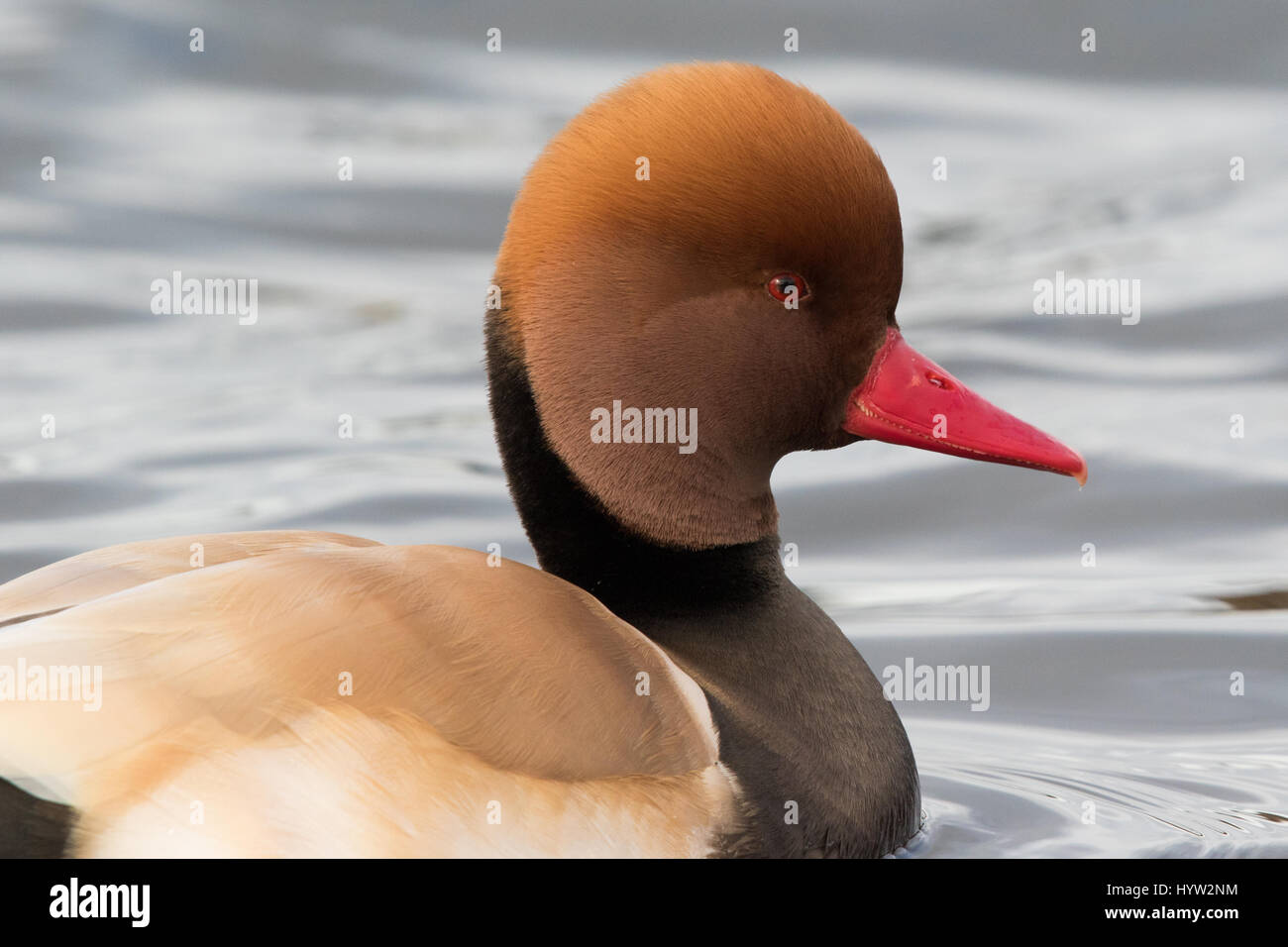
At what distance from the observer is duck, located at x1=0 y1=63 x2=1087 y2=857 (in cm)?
304

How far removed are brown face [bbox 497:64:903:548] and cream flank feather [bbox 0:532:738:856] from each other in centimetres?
38

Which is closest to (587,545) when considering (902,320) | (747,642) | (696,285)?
(747,642)

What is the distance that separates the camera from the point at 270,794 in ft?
9.96

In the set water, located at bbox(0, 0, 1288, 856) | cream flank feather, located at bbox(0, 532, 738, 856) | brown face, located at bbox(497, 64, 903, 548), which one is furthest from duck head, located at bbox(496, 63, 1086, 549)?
water, located at bbox(0, 0, 1288, 856)

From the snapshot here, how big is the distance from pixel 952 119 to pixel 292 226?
329cm

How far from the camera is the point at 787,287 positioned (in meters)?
3.64

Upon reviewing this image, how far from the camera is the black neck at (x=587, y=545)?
3.62m

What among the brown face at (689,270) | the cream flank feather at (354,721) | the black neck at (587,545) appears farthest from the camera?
the black neck at (587,545)

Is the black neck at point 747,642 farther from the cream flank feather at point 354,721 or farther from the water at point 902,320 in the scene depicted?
the water at point 902,320

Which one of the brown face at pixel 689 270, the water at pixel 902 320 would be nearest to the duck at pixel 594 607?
the brown face at pixel 689 270

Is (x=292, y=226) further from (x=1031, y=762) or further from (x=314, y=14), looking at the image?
(x=1031, y=762)

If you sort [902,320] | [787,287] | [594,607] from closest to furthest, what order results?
1. [594,607]
2. [787,287]
3. [902,320]

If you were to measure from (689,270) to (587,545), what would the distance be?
0.56m

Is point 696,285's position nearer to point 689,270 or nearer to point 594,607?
point 689,270
